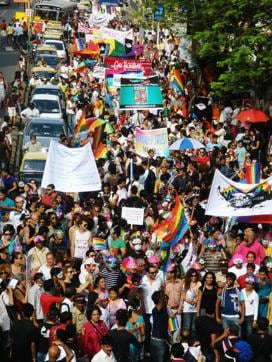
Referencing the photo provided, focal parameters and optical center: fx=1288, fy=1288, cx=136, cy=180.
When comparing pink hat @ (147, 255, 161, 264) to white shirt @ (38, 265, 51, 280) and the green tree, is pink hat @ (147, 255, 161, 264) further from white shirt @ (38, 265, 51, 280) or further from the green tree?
the green tree

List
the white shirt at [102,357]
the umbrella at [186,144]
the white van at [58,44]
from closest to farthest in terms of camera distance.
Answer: the white shirt at [102,357], the umbrella at [186,144], the white van at [58,44]

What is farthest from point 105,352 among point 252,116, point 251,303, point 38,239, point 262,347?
point 252,116

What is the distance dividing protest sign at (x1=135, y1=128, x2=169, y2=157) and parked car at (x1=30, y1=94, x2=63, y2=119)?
27.3 feet

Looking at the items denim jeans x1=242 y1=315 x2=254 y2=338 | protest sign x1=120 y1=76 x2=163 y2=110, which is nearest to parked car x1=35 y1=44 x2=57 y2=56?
protest sign x1=120 y1=76 x2=163 y2=110

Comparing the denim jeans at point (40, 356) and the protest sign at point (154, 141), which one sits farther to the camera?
the protest sign at point (154, 141)

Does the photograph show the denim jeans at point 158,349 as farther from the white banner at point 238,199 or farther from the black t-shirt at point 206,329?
the white banner at point 238,199

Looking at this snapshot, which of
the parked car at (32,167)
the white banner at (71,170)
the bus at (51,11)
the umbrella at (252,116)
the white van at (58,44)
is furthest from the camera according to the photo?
the bus at (51,11)

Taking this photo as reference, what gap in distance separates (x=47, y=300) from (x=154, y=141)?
1033cm

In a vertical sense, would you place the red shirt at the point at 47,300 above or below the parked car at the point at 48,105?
above

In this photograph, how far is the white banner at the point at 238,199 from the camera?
19.8 metres

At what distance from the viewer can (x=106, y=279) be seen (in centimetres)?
1702

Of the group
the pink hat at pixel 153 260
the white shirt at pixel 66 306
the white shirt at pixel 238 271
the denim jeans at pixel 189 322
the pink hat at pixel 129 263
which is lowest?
the denim jeans at pixel 189 322

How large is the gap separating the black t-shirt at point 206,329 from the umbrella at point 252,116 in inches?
552

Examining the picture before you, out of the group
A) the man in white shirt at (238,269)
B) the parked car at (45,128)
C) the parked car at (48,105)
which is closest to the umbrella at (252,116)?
the parked car at (45,128)
